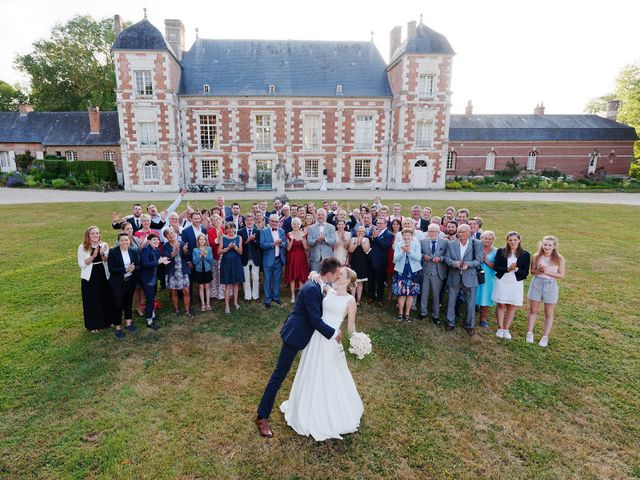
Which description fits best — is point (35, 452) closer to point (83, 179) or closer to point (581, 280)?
point (581, 280)

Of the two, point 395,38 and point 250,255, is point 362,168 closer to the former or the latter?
point 395,38

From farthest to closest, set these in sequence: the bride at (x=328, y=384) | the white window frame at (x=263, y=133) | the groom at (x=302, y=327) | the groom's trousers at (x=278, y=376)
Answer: the white window frame at (x=263, y=133)
the groom's trousers at (x=278, y=376)
the bride at (x=328, y=384)
the groom at (x=302, y=327)

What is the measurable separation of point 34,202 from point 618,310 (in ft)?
87.1

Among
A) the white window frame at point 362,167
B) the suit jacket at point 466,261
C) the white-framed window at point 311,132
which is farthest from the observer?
the white window frame at point 362,167

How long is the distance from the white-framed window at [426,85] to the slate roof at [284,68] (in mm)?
2757

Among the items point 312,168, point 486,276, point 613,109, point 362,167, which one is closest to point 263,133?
point 312,168

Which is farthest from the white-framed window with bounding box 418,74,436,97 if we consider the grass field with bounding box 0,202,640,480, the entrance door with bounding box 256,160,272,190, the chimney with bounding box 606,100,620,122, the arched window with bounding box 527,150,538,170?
the chimney with bounding box 606,100,620,122

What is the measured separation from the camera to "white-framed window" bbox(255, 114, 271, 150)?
30844mm

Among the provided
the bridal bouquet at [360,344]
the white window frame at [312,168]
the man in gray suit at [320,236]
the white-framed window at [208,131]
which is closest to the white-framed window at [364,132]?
the white window frame at [312,168]

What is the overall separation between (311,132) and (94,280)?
27.3 meters

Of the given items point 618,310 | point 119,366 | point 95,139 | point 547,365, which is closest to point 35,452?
point 119,366

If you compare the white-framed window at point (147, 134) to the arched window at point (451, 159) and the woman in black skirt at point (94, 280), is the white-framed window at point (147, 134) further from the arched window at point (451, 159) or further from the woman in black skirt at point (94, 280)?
the arched window at point (451, 159)

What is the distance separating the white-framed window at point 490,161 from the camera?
3825cm

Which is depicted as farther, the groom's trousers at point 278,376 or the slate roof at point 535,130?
the slate roof at point 535,130
